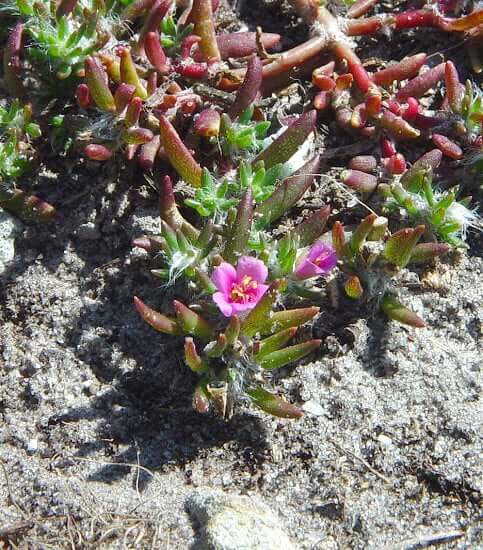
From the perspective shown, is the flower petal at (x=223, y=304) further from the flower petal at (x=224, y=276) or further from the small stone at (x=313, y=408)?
the small stone at (x=313, y=408)

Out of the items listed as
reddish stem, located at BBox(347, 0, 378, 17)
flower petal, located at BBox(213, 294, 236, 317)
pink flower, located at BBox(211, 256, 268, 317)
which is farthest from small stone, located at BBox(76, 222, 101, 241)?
reddish stem, located at BBox(347, 0, 378, 17)

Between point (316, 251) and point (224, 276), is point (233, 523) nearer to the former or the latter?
point (224, 276)

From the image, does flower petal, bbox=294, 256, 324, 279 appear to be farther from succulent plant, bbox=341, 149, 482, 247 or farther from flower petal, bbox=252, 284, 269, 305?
succulent plant, bbox=341, 149, 482, 247

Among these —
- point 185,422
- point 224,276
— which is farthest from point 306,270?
point 185,422

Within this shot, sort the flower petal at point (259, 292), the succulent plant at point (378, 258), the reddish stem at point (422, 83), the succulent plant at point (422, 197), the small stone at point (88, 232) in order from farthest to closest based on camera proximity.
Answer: the reddish stem at point (422, 83)
the small stone at point (88, 232)
the succulent plant at point (422, 197)
the succulent plant at point (378, 258)
the flower petal at point (259, 292)

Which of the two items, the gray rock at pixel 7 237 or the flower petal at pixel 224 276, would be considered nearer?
the flower petal at pixel 224 276

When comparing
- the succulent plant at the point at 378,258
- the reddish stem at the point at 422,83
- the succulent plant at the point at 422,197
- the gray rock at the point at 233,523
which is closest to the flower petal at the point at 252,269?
the succulent plant at the point at 378,258
